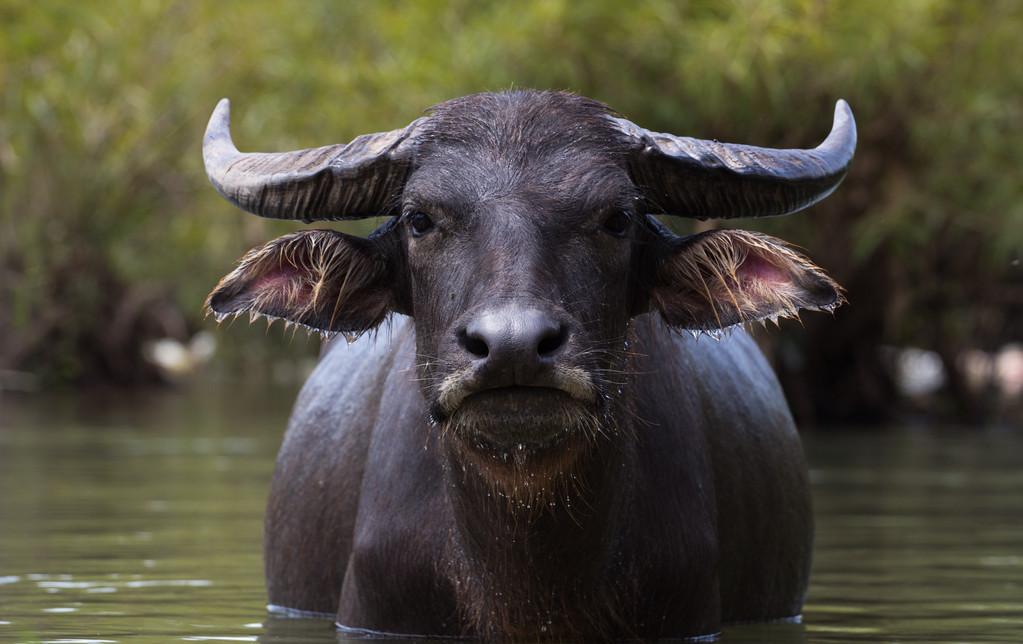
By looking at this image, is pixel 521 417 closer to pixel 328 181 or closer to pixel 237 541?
pixel 328 181

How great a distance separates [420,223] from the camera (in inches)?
166

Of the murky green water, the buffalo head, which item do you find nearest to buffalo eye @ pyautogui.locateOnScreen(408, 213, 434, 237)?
the buffalo head

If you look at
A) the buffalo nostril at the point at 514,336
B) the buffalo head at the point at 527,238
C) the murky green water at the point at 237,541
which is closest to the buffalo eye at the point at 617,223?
the buffalo head at the point at 527,238

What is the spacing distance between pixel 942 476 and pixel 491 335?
9.39 m

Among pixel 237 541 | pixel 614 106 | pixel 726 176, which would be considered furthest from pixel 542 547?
pixel 614 106

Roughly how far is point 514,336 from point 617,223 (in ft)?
2.51

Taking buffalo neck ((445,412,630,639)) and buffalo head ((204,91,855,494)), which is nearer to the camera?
buffalo head ((204,91,855,494))

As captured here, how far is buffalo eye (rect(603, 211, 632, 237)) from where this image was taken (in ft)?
13.7

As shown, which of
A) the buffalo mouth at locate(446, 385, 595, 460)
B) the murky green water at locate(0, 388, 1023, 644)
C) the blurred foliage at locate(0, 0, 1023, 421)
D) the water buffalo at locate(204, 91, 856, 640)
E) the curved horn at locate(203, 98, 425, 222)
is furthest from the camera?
the blurred foliage at locate(0, 0, 1023, 421)

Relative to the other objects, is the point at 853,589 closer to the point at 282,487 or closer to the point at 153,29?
the point at 282,487

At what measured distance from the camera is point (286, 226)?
20938 mm

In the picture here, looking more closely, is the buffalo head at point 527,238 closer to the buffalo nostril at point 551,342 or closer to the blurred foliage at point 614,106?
the buffalo nostril at point 551,342

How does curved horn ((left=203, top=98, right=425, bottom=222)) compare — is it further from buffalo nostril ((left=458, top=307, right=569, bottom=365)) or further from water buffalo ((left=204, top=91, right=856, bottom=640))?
buffalo nostril ((left=458, top=307, right=569, bottom=365))

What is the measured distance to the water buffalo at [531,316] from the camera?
3861 millimetres
